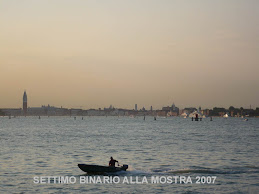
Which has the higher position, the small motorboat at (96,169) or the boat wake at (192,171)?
the small motorboat at (96,169)

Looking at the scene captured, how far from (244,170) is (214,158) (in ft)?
41.6

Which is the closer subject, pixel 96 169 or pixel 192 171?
pixel 96 169

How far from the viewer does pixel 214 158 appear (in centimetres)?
6062

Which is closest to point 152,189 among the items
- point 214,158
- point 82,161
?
point 82,161

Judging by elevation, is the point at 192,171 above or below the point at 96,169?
below

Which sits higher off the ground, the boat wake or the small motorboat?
the small motorboat

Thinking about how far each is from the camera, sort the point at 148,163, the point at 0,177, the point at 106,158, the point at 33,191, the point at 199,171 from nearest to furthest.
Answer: the point at 33,191, the point at 0,177, the point at 199,171, the point at 148,163, the point at 106,158

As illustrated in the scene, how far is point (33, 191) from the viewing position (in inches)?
1399

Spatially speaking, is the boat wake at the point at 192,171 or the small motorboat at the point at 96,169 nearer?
the small motorboat at the point at 96,169

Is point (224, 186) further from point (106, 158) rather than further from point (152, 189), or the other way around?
point (106, 158)

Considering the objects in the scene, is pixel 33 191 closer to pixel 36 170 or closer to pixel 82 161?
pixel 36 170

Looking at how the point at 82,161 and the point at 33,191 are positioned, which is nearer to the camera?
the point at 33,191

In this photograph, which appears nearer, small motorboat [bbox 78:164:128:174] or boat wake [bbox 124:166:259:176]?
small motorboat [bbox 78:164:128:174]

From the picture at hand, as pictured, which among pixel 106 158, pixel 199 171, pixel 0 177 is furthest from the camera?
pixel 106 158
